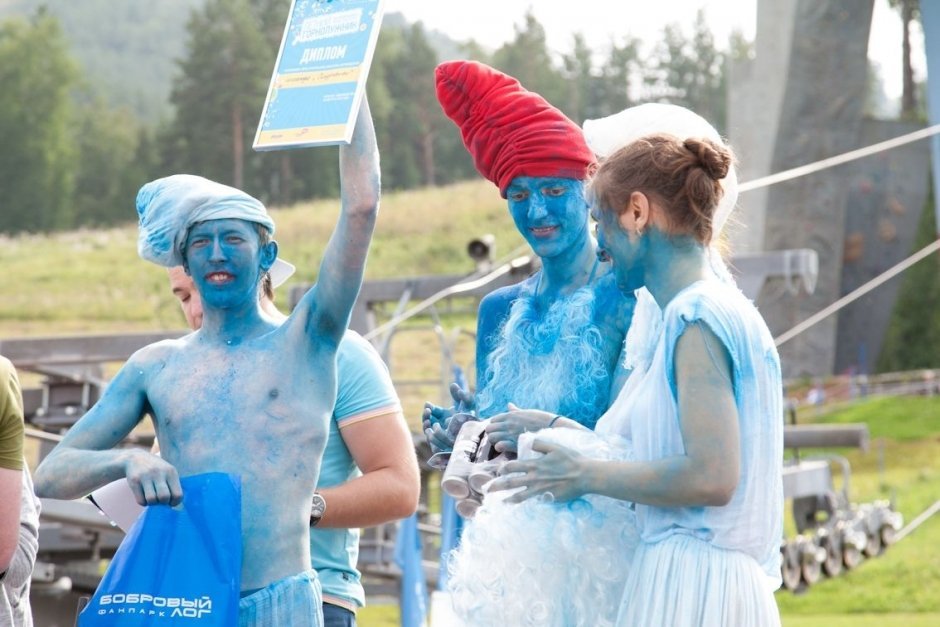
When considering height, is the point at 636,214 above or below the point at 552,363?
above

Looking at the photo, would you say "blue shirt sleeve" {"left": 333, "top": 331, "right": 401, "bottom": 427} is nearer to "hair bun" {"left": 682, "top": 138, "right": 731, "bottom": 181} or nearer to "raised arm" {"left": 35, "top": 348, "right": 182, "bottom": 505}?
"raised arm" {"left": 35, "top": 348, "right": 182, "bottom": 505}

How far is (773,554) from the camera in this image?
2.15 meters

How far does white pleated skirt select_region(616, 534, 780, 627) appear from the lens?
6.77ft

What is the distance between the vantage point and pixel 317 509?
256cm

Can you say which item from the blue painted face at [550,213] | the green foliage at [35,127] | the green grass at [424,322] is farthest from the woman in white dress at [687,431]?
the green foliage at [35,127]

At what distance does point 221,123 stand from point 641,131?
4098cm

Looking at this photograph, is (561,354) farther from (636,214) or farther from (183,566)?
(183,566)

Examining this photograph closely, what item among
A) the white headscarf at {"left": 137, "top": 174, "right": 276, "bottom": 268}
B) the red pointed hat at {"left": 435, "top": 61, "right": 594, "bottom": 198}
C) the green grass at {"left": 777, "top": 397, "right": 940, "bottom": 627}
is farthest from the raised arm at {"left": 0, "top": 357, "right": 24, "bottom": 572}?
the green grass at {"left": 777, "top": 397, "right": 940, "bottom": 627}

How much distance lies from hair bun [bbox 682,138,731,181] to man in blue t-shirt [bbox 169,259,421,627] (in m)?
0.83

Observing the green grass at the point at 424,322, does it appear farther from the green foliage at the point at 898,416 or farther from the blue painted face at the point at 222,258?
the blue painted face at the point at 222,258

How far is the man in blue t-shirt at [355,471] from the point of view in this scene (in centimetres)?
267

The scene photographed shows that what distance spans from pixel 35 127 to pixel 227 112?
665 centimetres

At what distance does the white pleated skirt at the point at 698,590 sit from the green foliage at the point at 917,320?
2378 centimetres

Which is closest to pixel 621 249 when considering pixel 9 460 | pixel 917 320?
pixel 9 460
